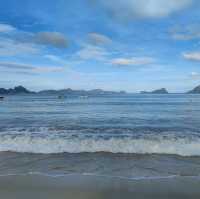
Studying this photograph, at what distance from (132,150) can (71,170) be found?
121 inches

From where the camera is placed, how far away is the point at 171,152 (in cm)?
851

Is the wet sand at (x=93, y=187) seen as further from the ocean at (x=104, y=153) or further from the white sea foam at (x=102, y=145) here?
the white sea foam at (x=102, y=145)

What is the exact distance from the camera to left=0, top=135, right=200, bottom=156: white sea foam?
28.7ft

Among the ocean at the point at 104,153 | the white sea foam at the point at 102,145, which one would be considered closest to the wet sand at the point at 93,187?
the ocean at the point at 104,153

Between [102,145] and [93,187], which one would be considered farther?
[102,145]

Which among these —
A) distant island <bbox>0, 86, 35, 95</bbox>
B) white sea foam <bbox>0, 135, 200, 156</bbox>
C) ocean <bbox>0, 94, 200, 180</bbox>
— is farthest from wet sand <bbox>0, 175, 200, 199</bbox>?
distant island <bbox>0, 86, 35, 95</bbox>

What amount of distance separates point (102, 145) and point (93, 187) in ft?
13.6

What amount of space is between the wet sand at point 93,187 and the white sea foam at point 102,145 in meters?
3.03

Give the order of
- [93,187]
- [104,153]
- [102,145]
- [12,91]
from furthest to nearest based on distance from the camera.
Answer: [12,91]
[102,145]
[104,153]
[93,187]

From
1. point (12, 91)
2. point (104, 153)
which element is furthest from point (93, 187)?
point (12, 91)

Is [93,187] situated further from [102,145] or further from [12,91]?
[12,91]

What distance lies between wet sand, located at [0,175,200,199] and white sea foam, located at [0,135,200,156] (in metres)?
3.03

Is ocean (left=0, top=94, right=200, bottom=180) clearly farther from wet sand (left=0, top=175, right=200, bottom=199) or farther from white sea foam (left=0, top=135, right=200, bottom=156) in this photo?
wet sand (left=0, top=175, right=200, bottom=199)

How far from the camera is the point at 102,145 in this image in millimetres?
9297
